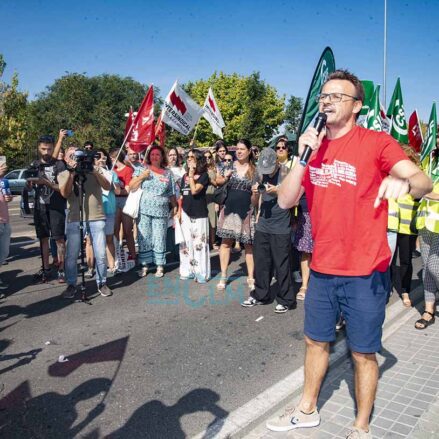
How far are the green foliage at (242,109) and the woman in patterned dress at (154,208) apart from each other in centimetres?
3809

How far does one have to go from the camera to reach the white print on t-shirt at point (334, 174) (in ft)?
8.45

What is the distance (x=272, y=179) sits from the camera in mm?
5266

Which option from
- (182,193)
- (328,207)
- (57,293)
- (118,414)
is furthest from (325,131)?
(57,293)

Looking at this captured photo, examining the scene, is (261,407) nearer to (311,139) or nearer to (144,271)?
(311,139)

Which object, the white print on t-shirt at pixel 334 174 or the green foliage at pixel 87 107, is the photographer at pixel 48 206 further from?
the green foliage at pixel 87 107

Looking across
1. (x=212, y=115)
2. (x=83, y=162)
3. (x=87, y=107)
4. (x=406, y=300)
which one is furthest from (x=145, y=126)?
(x=87, y=107)

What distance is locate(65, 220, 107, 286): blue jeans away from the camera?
222 inches

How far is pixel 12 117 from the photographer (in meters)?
29.0

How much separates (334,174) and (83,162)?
3.72m

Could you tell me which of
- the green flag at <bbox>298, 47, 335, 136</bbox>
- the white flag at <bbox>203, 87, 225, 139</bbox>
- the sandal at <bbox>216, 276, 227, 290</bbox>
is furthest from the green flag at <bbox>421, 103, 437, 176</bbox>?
the green flag at <bbox>298, 47, 335, 136</bbox>

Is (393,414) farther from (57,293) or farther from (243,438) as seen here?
(57,293)

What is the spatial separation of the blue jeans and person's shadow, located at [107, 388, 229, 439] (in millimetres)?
2900

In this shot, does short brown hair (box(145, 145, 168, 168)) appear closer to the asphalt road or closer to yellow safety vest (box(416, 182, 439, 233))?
the asphalt road

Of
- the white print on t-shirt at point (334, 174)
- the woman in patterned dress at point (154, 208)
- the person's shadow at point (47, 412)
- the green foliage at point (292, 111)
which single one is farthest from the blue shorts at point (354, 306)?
the green foliage at point (292, 111)
